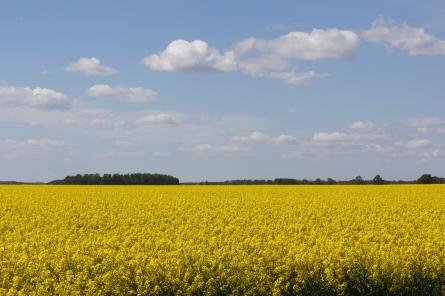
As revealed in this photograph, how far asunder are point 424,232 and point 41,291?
11.6 meters

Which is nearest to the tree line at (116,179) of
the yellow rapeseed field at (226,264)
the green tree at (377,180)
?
the green tree at (377,180)

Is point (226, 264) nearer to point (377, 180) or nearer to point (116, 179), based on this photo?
point (377, 180)

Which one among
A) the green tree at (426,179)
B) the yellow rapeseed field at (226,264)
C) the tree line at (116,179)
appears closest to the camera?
the yellow rapeseed field at (226,264)

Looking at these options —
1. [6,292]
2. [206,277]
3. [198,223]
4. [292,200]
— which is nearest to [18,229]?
[198,223]

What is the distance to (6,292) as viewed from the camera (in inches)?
444

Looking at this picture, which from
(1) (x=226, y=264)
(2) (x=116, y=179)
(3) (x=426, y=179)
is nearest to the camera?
(1) (x=226, y=264)

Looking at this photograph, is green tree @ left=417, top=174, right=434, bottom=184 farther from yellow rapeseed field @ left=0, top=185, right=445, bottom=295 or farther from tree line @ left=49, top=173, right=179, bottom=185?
yellow rapeseed field @ left=0, top=185, right=445, bottom=295

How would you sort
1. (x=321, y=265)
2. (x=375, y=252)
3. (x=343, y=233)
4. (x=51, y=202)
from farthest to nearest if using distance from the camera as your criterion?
(x=51, y=202) < (x=343, y=233) < (x=375, y=252) < (x=321, y=265)

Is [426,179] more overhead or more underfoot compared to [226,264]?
more overhead

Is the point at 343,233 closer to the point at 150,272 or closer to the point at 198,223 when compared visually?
the point at 198,223

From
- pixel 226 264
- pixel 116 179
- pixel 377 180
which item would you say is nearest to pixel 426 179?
pixel 377 180

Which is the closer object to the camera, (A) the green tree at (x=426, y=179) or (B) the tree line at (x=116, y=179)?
(A) the green tree at (x=426, y=179)

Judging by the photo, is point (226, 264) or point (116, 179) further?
point (116, 179)

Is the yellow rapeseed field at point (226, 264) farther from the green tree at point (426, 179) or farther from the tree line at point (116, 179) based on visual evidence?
the tree line at point (116, 179)
